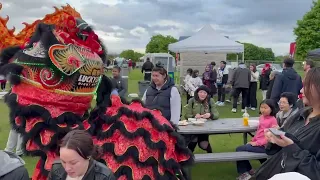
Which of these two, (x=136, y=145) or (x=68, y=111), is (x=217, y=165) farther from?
(x=68, y=111)

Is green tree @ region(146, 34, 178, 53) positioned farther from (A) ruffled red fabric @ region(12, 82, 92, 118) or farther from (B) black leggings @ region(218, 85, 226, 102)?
(A) ruffled red fabric @ region(12, 82, 92, 118)

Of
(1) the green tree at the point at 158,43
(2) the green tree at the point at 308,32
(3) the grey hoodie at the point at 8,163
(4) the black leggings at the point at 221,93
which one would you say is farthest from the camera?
(1) the green tree at the point at 158,43

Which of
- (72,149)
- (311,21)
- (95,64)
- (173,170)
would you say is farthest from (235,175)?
(311,21)

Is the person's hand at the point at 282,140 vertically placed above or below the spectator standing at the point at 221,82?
above

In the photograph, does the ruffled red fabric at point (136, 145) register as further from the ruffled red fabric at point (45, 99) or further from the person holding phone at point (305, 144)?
the person holding phone at point (305, 144)

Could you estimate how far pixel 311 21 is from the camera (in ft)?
114

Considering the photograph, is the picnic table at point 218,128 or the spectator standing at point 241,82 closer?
the picnic table at point 218,128

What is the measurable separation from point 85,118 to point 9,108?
1.60 feet

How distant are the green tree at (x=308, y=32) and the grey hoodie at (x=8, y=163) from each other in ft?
114

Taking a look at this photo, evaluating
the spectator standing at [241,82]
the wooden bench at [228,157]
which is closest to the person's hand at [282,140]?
the wooden bench at [228,157]

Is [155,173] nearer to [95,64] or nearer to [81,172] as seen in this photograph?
[81,172]

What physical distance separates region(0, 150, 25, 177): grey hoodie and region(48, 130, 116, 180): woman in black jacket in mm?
224

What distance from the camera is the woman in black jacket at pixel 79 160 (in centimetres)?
201

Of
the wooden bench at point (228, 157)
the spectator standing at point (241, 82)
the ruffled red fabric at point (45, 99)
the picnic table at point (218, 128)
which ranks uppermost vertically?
the ruffled red fabric at point (45, 99)
